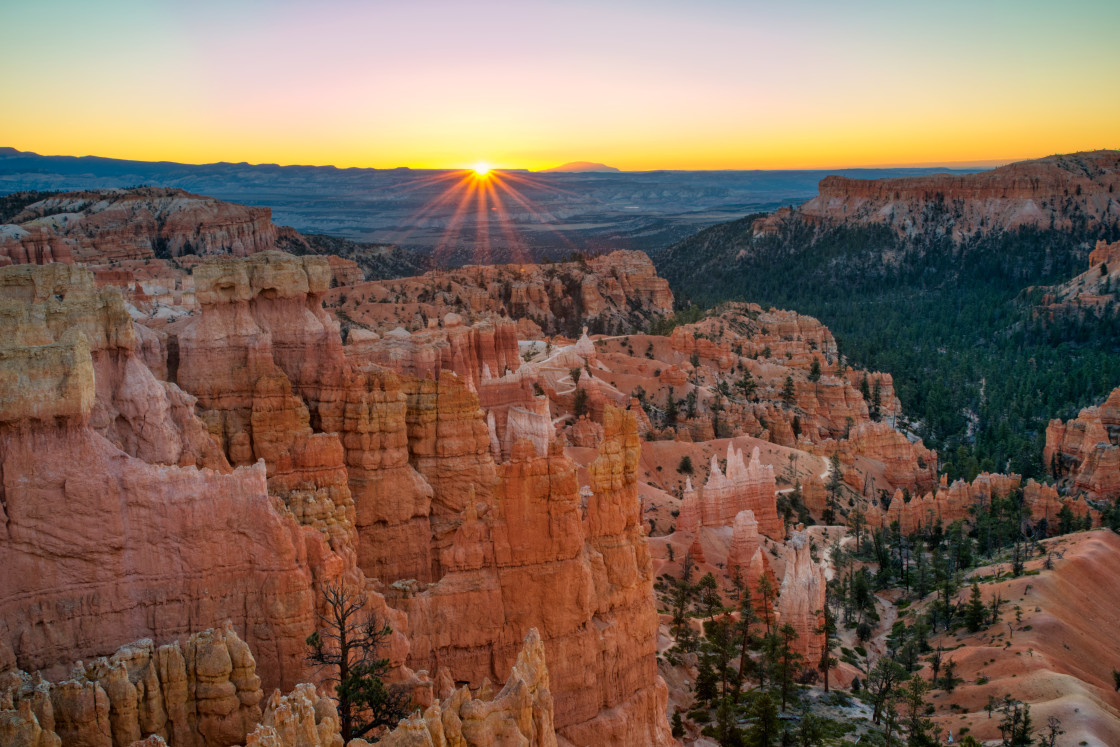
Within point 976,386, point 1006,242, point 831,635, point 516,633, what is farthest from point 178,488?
point 1006,242

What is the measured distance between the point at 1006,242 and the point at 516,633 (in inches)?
7506

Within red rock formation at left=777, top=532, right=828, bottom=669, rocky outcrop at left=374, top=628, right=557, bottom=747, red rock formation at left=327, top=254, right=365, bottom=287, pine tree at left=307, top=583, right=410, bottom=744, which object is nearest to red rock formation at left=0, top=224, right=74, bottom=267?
red rock formation at left=327, top=254, right=365, bottom=287

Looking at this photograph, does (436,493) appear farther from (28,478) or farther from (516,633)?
(28,478)

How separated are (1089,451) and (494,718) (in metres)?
68.1

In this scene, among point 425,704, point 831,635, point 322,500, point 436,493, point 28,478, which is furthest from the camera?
point 831,635

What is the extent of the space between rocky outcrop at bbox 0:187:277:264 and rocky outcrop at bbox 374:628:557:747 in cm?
8722

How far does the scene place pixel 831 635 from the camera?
4438 centimetres

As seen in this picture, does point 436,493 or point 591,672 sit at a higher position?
point 436,493

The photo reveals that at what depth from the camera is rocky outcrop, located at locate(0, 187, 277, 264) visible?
4097 inches

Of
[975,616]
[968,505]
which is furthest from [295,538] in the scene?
[968,505]

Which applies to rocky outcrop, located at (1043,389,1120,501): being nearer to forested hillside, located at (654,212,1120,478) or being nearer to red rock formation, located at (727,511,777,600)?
forested hillside, located at (654,212,1120,478)

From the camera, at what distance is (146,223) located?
117562 millimetres

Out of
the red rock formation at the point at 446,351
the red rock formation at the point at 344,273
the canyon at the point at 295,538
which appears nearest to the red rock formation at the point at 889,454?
the canyon at the point at 295,538

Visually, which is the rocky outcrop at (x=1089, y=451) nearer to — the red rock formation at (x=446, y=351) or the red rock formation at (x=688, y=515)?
the red rock formation at (x=688, y=515)
